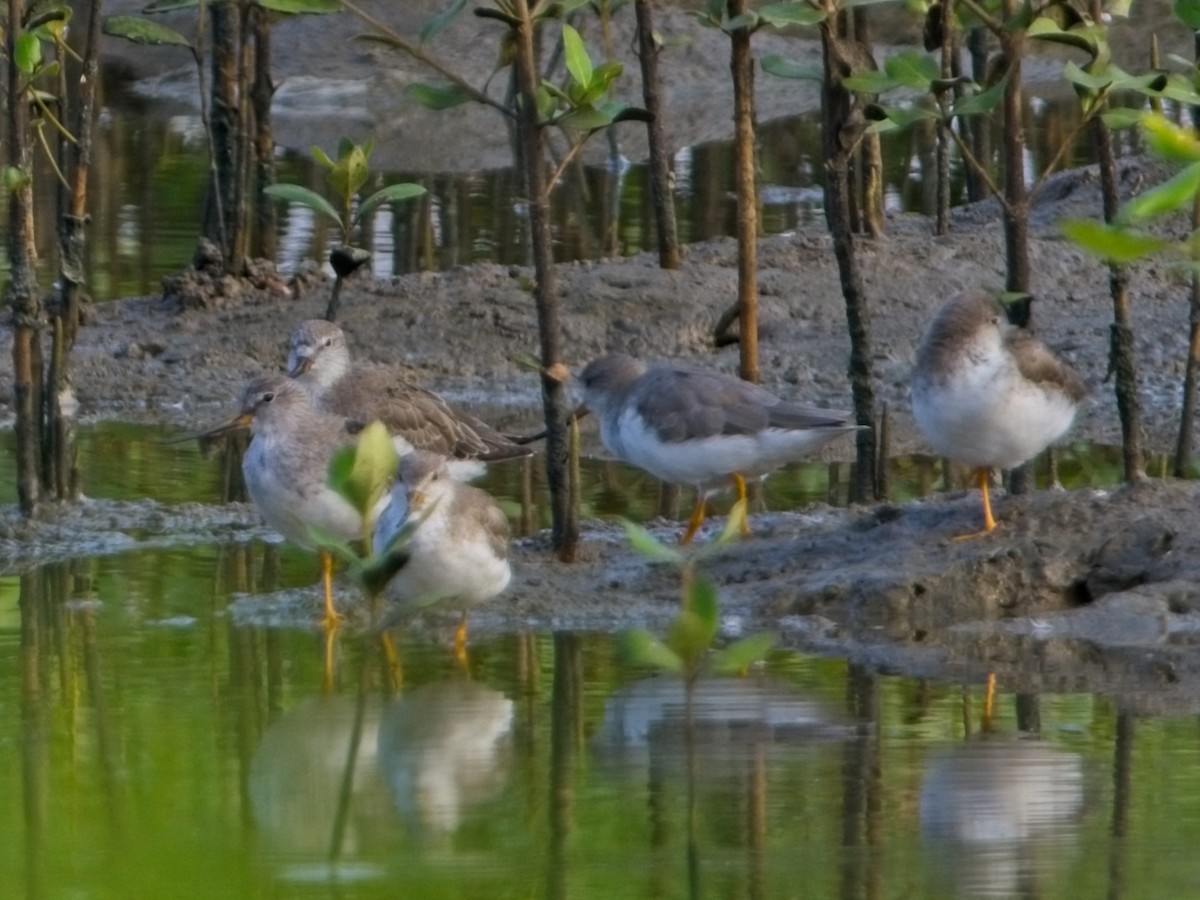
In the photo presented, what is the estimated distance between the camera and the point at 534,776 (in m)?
5.07

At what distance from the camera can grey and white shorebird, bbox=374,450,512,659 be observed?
633 centimetres

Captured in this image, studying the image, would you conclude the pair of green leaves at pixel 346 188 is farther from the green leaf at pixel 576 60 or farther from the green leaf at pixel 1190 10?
the green leaf at pixel 1190 10

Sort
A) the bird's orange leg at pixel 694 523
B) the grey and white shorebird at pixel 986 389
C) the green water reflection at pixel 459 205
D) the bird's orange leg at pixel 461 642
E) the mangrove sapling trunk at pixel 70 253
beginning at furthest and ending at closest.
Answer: the green water reflection at pixel 459 205 → the mangrove sapling trunk at pixel 70 253 → the bird's orange leg at pixel 694 523 → the grey and white shorebird at pixel 986 389 → the bird's orange leg at pixel 461 642

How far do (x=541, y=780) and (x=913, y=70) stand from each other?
2688 millimetres

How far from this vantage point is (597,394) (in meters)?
8.90

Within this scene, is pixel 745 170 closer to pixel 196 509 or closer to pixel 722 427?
pixel 722 427

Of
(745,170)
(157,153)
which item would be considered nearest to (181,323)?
(745,170)

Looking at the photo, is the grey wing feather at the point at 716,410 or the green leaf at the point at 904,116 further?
the grey wing feather at the point at 716,410

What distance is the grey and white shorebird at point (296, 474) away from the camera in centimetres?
720

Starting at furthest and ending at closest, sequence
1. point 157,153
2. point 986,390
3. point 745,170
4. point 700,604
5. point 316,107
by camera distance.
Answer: point 316,107, point 157,153, point 745,170, point 986,390, point 700,604

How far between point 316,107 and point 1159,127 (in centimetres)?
2044

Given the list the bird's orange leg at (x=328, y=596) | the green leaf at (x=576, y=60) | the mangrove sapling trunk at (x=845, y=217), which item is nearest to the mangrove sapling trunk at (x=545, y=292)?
the green leaf at (x=576, y=60)

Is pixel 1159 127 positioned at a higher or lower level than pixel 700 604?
higher

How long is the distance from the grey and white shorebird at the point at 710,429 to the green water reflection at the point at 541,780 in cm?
159
